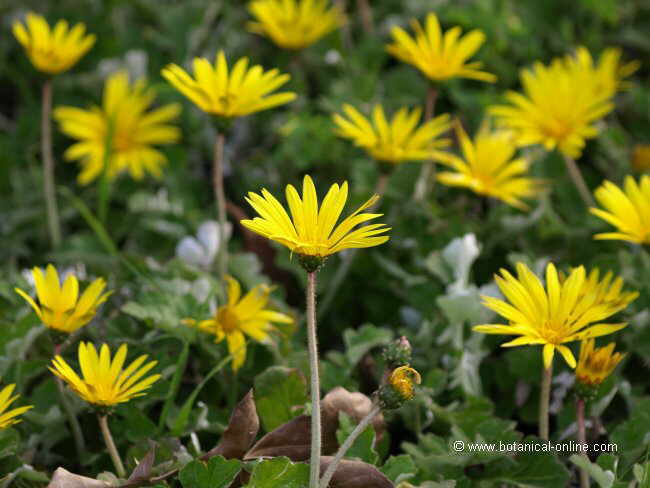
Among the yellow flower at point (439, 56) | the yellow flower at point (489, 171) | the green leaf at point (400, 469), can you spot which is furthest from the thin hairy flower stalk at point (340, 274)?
the green leaf at point (400, 469)

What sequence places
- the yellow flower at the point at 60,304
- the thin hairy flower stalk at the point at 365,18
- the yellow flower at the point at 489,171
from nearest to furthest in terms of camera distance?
the yellow flower at the point at 60,304, the yellow flower at the point at 489,171, the thin hairy flower stalk at the point at 365,18

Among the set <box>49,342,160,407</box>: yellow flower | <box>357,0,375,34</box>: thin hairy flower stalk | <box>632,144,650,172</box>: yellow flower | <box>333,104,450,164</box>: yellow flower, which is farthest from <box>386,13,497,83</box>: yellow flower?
<box>49,342,160,407</box>: yellow flower

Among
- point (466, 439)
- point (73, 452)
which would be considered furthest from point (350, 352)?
point (73, 452)

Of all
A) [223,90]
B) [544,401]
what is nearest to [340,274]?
[223,90]

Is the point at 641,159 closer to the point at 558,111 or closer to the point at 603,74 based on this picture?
the point at 603,74

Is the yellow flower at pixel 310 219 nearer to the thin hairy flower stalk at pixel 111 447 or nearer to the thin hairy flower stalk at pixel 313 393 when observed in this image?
the thin hairy flower stalk at pixel 313 393

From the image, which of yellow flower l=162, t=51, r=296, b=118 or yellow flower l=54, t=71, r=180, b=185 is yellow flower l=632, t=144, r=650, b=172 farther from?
yellow flower l=54, t=71, r=180, b=185
